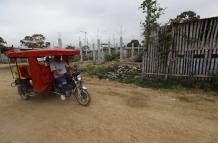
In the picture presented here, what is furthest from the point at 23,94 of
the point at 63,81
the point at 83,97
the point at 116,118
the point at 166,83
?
the point at 166,83

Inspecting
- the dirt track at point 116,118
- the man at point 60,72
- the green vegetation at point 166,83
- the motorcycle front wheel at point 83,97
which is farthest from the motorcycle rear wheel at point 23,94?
the green vegetation at point 166,83

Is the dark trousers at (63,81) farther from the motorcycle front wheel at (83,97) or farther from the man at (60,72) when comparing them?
the motorcycle front wheel at (83,97)

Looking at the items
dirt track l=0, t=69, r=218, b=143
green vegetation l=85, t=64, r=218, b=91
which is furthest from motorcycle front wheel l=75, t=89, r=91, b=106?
green vegetation l=85, t=64, r=218, b=91

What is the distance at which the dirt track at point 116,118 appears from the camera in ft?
11.8

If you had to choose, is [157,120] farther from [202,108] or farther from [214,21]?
[214,21]

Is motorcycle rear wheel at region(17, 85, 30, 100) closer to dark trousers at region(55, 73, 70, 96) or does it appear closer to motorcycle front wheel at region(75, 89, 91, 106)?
dark trousers at region(55, 73, 70, 96)

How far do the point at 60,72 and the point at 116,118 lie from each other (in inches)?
102

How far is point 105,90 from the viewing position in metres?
7.18

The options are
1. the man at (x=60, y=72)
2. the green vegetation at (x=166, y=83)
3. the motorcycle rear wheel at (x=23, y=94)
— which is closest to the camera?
the man at (x=60, y=72)

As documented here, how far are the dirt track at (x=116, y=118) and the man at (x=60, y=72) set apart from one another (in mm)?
570

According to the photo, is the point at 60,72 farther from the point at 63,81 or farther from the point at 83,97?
the point at 83,97

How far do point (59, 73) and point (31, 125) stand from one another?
196 cm

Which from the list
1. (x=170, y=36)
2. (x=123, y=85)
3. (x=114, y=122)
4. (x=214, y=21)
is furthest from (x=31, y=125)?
(x=214, y=21)

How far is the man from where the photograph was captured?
552cm
